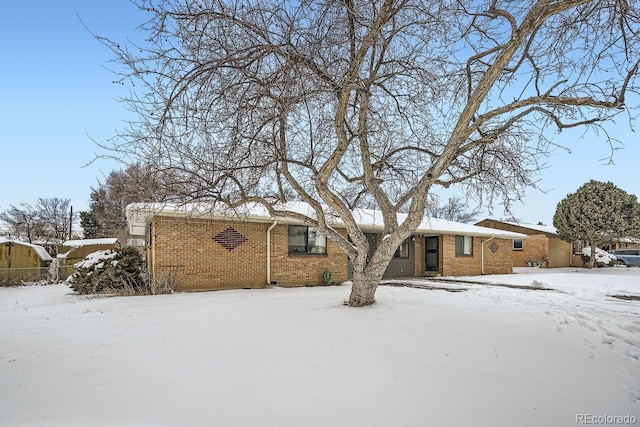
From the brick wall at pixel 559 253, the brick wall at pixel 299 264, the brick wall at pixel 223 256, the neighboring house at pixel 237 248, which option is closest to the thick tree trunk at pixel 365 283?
the neighboring house at pixel 237 248

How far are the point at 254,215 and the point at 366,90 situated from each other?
6.70 metres

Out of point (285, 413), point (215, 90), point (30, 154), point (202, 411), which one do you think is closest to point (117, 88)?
point (215, 90)

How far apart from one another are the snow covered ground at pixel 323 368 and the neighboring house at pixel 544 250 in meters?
22.9

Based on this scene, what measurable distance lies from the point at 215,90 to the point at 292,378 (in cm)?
419

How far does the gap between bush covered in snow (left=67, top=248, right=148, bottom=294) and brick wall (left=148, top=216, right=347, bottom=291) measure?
0.68 metres

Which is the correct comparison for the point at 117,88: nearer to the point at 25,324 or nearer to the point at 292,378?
the point at 292,378

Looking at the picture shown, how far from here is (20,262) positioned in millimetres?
17000

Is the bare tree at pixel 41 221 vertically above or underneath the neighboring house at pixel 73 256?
above

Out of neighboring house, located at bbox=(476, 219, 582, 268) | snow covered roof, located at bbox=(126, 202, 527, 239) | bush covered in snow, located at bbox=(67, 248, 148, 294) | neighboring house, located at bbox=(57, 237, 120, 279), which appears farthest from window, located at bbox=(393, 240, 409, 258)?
neighboring house, located at bbox=(476, 219, 582, 268)

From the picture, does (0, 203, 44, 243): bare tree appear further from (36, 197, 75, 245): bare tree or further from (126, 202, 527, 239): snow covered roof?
(126, 202, 527, 239): snow covered roof

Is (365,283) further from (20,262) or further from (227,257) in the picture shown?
(20,262)

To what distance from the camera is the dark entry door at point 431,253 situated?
17.3 metres

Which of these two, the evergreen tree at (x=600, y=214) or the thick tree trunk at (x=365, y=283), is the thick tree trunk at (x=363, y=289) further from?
the evergreen tree at (x=600, y=214)

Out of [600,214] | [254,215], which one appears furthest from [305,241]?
[600,214]
